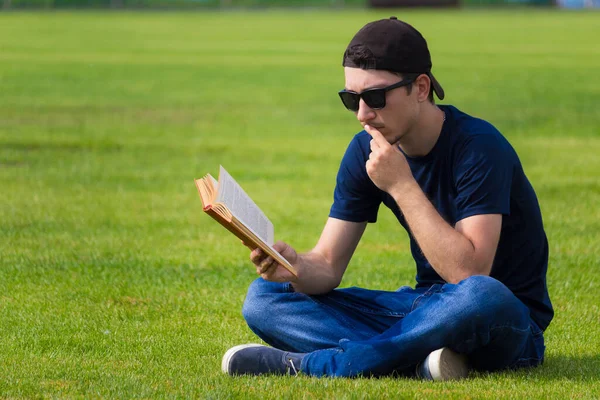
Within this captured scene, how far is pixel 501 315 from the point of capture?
4.66 meters

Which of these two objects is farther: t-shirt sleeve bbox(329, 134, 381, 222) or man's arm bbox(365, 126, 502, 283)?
t-shirt sleeve bbox(329, 134, 381, 222)

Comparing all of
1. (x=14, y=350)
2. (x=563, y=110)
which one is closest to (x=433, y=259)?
(x=14, y=350)

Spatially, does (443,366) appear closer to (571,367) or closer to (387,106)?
(571,367)

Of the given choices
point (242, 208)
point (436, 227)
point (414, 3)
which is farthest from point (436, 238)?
point (414, 3)

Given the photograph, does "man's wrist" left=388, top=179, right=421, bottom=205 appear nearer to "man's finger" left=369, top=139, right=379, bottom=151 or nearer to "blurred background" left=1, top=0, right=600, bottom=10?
"man's finger" left=369, top=139, right=379, bottom=151

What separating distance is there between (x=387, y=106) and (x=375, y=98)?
0.06 m

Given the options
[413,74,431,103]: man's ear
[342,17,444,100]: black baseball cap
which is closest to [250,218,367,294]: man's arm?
[413,74,431,103]: man's ear

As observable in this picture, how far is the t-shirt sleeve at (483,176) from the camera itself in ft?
15.6

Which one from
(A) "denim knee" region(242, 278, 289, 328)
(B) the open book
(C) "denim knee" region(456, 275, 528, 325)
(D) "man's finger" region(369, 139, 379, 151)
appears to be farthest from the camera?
(A) "denim knee" region(242, 278, 289, 328)

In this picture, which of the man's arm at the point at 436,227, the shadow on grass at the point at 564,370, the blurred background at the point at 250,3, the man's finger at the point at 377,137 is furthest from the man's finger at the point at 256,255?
the blurred background at the point at 250,3

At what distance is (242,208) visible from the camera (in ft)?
15.3

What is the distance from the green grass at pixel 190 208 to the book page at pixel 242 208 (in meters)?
0.62

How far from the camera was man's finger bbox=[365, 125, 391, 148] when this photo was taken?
→ 15.8 feet

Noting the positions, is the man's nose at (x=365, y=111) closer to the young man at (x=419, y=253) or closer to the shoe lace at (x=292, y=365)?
the young man at (x=419, y=253)
